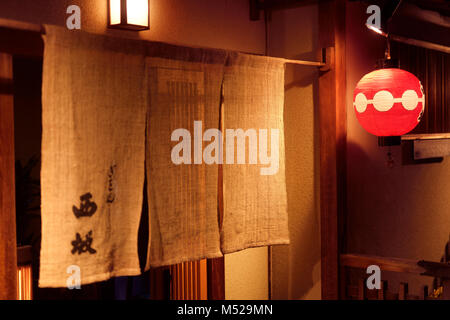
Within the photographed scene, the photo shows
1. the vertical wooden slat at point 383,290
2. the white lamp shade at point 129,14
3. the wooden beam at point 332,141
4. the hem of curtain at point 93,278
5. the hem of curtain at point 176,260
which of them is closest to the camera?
the hem of curtain at point 93,278

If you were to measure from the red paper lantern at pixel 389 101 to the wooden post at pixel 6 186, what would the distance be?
3076 mm

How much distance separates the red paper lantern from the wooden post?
10.1 ft

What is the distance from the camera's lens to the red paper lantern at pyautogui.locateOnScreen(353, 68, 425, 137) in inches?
199

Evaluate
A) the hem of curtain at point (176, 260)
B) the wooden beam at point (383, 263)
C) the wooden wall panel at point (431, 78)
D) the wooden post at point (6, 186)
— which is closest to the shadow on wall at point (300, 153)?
the wooden beam at point (383, 263)

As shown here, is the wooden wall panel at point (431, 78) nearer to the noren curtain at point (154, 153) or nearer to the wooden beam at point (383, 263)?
the wooden beam at point (383, 263)

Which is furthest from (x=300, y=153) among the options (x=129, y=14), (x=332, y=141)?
(x=129, y=14)

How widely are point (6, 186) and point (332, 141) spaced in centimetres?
345

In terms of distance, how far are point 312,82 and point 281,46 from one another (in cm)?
58

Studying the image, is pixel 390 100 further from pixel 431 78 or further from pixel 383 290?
pixel 431 78

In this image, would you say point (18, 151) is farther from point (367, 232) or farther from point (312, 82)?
point (367, 232)

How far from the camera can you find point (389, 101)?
16.6ft

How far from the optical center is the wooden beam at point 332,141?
602cm

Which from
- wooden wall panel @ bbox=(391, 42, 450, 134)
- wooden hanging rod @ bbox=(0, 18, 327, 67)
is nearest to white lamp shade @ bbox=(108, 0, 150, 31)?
wooden hanging rod @ bbox=(0, 18, 327, 67)
